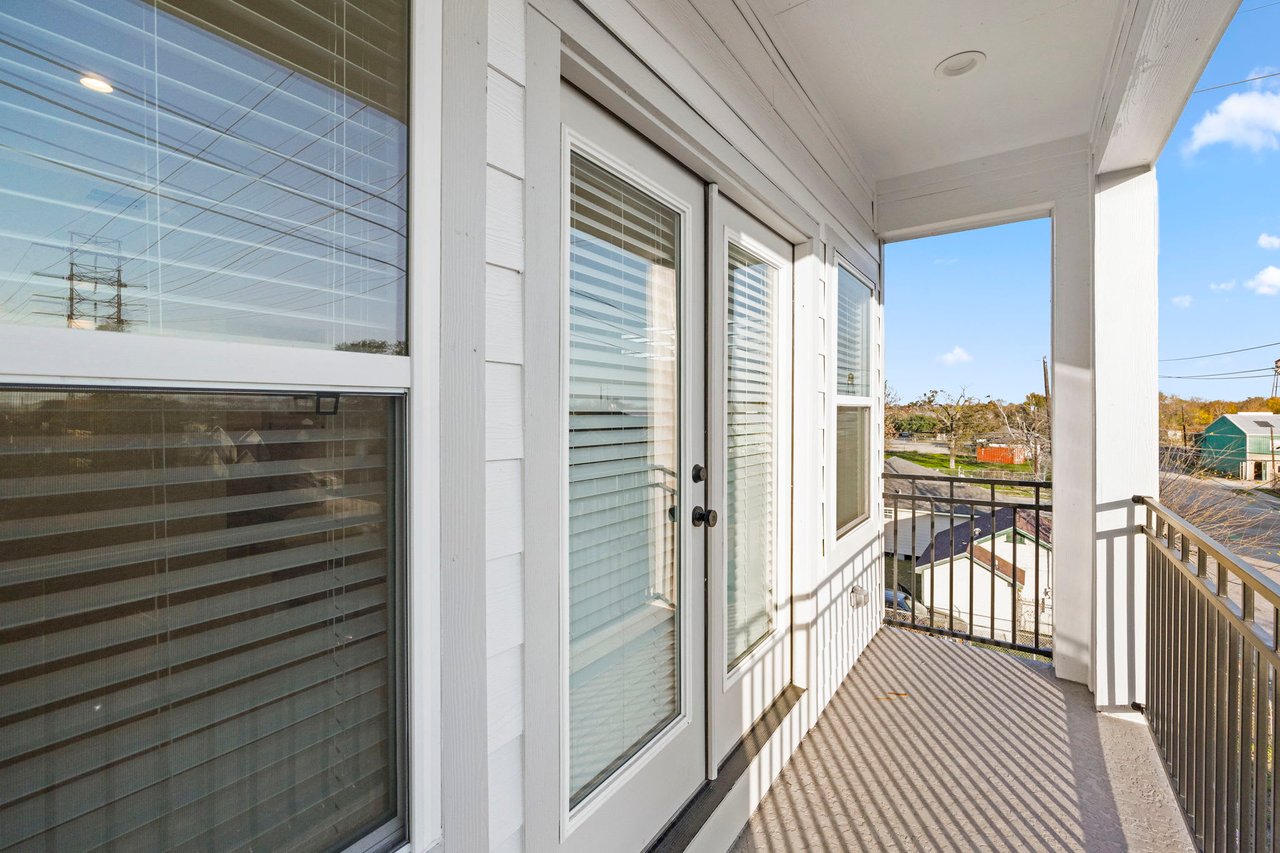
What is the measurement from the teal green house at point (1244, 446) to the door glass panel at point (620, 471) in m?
3.10

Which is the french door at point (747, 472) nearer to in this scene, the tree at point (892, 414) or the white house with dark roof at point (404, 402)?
the white house with dark roof at point (404, 402)

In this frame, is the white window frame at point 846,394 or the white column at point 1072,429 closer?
the white window frame at point 846,394

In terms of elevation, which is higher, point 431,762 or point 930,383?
point 930,383

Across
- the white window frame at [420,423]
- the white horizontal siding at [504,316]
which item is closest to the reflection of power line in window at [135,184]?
the white window frame at [420,423]

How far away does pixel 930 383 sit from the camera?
16.8 feet

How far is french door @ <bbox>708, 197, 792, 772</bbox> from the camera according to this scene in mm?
1851

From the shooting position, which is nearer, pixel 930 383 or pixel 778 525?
pixel 778 525

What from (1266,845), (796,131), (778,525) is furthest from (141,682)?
(796,131)

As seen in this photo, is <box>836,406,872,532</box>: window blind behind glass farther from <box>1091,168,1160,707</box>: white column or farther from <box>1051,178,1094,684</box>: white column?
<box>1091,168,1160,707</box>: white column

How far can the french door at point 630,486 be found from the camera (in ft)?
4.34

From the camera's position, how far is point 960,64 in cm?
232

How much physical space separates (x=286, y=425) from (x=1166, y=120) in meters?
3.00

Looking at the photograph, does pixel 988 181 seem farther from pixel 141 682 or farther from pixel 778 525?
pixel 141 682

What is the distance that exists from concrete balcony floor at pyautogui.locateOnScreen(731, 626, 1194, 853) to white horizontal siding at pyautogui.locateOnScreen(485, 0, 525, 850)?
4.15 ft
